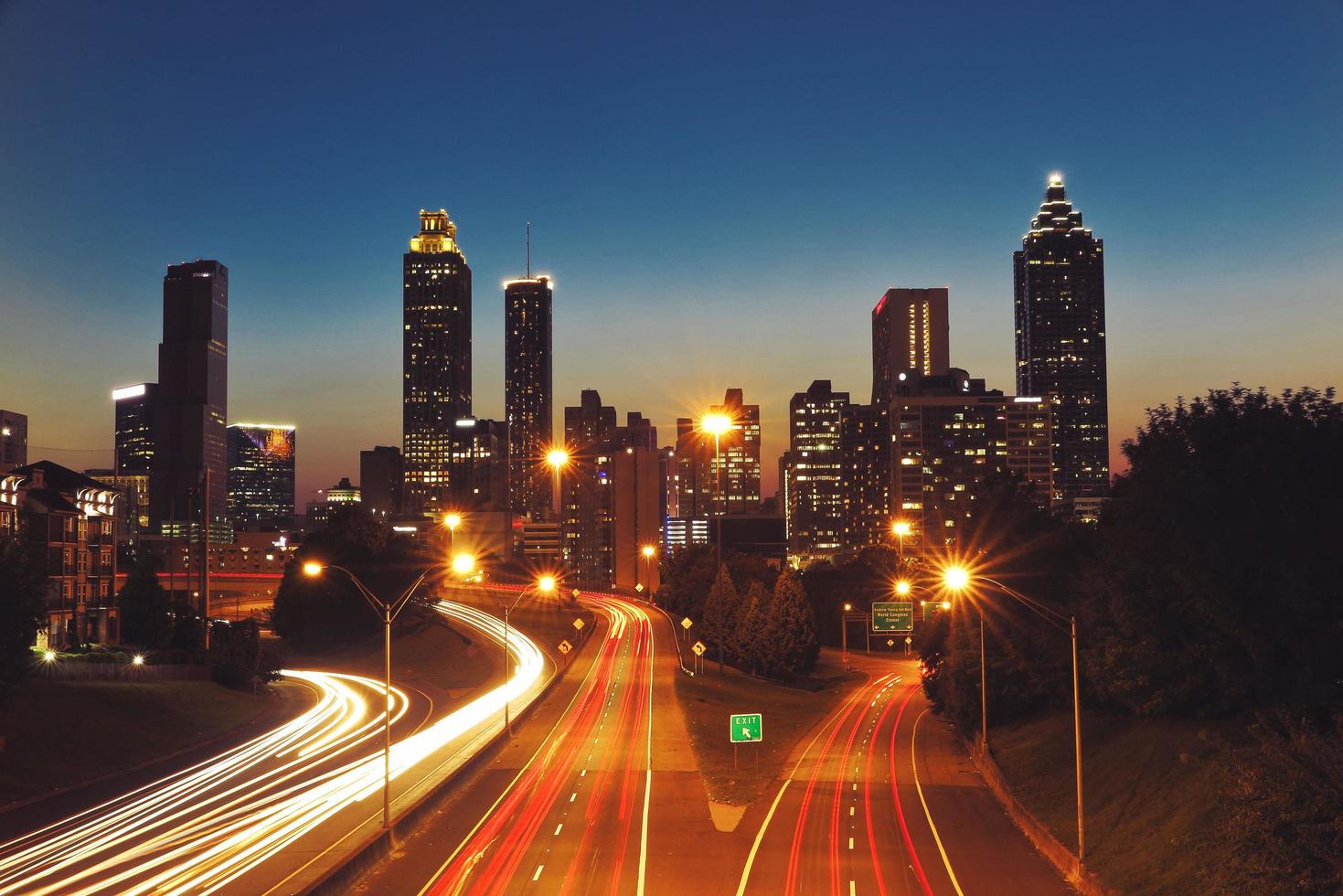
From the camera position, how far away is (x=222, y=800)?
134ft

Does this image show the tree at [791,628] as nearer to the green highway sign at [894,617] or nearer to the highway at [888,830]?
the green highway sign at [894,617]

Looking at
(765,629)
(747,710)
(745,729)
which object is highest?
(745,729)

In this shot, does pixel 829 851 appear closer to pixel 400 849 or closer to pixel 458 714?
pixel 400 849

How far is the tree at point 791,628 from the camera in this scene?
8844 centimetres

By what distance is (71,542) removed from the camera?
Answer: 269 feet

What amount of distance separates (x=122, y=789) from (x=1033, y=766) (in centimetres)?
3650

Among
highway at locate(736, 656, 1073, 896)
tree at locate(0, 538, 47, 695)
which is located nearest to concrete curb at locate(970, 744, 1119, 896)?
highway at locate(736, 656, 1073, 896)

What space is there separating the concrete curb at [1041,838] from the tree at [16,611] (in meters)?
37.7

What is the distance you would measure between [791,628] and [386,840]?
193ft

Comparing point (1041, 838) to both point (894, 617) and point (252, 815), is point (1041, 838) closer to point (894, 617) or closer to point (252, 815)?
point (252, 815)

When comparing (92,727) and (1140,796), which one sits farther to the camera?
(92,727)

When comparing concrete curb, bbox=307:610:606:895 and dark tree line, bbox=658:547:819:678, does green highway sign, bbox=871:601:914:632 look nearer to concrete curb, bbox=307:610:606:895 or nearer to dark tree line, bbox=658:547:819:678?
dark tree line, bbox=658:547:819:678

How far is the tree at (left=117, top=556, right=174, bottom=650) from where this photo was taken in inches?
3123

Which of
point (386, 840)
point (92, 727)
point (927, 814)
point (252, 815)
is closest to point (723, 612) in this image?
point (92, 727)
